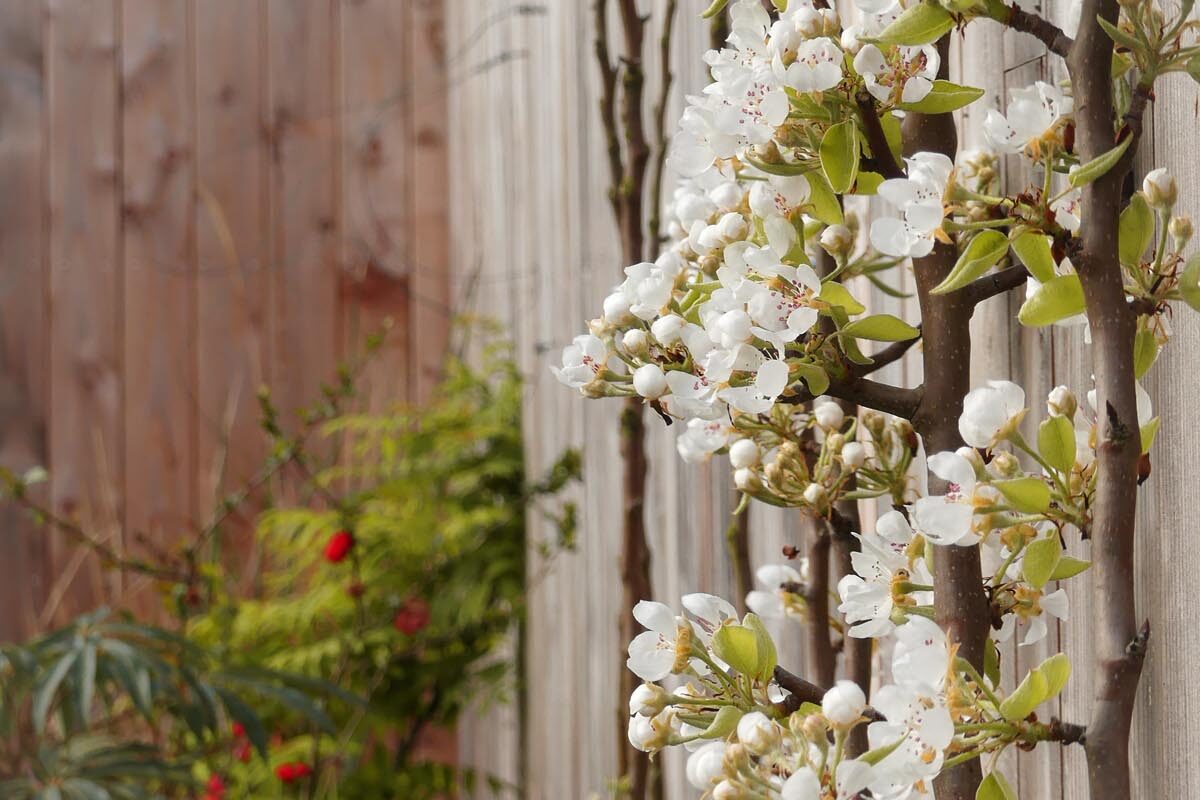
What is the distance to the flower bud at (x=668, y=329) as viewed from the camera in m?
0.44

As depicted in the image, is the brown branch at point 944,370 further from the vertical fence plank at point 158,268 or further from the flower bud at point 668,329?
the vertical fence plank at point 158,268

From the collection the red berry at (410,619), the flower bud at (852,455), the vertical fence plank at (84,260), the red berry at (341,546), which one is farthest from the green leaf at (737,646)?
the vertical fence plank at (84,260)

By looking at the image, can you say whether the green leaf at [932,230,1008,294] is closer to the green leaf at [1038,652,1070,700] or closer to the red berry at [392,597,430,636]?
the green leaf at [1038,652,1070,700]

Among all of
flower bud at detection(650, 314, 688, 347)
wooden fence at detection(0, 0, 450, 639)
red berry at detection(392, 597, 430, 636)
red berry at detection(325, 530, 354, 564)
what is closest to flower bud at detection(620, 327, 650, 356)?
flower bud at detection(650, 314, 688, 347)

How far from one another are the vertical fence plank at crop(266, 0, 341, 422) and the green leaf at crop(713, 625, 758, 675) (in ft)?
7.67

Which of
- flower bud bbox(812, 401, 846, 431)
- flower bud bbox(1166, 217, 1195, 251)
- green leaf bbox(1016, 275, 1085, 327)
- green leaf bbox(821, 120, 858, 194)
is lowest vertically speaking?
flower bud bbox(812, 401, 846, 431)

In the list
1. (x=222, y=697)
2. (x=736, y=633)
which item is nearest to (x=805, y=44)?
(x=736, y=633)

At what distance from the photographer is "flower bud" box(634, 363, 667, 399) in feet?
1.42

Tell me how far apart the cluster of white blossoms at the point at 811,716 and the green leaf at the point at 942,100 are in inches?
6.8

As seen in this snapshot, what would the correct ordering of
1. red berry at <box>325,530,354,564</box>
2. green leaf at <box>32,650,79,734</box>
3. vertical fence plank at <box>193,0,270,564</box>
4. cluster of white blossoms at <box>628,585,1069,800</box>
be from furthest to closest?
vertical fence plank at <box>193,0,270,564</box> → red berry at <box>325,530,354,564</box> → green leaf at <box>32,650,79,734</box> → cluster of white blossoms at <box>628,585,1069,800</box>

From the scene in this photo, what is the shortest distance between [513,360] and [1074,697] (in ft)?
5.62

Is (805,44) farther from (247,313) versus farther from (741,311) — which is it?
(247,313)

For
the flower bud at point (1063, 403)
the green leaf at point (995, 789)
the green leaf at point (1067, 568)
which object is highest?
the flower bud at point (1063, 403)

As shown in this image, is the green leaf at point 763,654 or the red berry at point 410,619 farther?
the red berry at point 410,619
